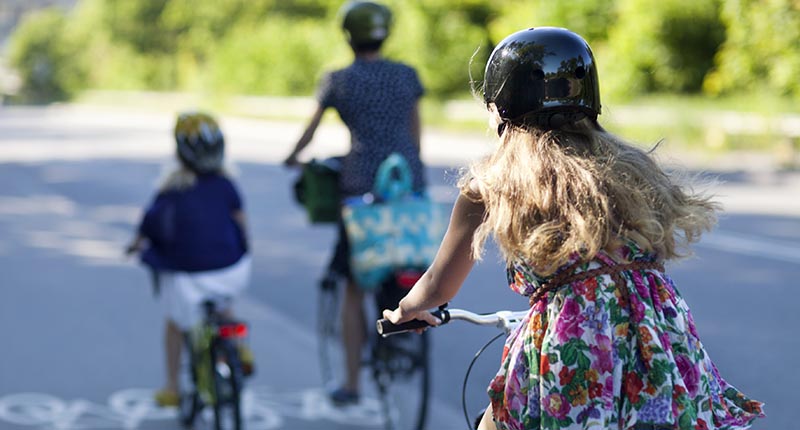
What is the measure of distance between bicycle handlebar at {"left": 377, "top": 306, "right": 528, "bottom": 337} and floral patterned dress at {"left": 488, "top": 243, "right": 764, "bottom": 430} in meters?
0.24

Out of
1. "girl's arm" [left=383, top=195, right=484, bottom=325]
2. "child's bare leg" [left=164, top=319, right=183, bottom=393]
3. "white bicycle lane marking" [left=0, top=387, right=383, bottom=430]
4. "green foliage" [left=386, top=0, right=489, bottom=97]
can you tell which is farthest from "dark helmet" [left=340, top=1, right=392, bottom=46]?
"green foliage" [left=386, top=0, right=489, bottom=97]

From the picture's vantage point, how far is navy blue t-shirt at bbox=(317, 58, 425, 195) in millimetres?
5633

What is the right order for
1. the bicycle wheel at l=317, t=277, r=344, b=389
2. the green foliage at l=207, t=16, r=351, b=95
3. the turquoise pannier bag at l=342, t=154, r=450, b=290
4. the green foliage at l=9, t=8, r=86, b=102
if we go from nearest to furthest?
the turquoise pannier bag at l=342, t=154, r=450, b=290
the bicycle wheel at l=317, t=277, r=344, b=389
the green foliage at l=207, t=16, r=351, b=95
the green foliage at l=9, t=8, r=86, b=102

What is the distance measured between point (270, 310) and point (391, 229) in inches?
132

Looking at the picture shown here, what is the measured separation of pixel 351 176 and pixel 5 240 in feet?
24.4

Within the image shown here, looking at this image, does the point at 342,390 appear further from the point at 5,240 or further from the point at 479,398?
the point at 5,240

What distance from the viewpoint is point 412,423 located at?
5.52 metres

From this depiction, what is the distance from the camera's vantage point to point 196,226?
17.3 feet

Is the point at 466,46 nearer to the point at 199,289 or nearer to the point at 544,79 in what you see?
the point at 199,289

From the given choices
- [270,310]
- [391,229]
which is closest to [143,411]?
[391,229]

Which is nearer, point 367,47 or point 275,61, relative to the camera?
point 367,47

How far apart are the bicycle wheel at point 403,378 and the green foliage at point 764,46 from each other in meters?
14.5

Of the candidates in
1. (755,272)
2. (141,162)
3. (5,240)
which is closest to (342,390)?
(755,272)

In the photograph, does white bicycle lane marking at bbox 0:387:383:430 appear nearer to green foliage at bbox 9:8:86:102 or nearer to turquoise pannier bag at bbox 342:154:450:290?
turquoise pannier bag at bbox 342:154:450:290
